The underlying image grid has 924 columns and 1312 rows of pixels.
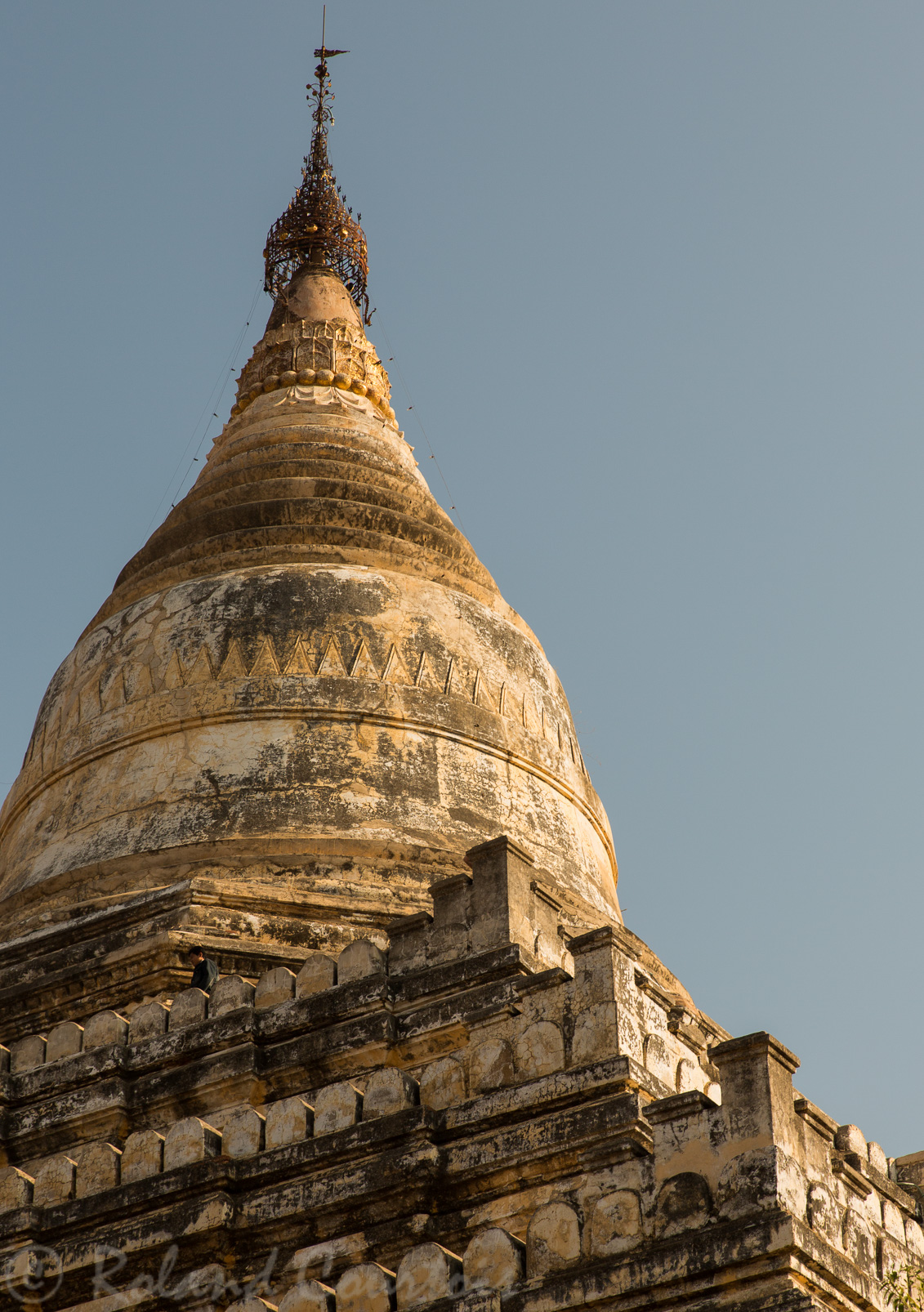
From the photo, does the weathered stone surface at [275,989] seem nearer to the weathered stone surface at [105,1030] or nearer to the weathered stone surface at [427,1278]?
the weathered stone surface at [105,1030]

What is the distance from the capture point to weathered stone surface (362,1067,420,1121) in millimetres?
12422

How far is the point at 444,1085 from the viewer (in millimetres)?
12469

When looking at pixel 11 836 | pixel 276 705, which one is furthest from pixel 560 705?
pixel 11 836

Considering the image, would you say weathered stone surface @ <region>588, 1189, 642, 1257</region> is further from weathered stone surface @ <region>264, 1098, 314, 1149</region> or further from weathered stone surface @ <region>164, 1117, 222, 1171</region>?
weathered stone surface @ <region>164, 1117, 222, 1171</region>

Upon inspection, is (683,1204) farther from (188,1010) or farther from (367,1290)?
(188,1010)

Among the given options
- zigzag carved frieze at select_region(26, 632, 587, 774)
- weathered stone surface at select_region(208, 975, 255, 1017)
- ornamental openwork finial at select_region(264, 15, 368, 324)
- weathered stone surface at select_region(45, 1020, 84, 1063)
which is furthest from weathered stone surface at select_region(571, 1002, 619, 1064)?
ornamental openwork finial at select_region(264, 15, 368, 324)

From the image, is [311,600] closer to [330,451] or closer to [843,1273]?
[330,451]

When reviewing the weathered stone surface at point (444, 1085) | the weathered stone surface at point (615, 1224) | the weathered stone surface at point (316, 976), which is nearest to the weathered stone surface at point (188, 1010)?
the weathered stone surface at point (316, 976)

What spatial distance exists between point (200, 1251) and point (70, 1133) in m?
2.16

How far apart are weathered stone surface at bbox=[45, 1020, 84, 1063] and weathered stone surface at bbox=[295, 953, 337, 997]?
5.61ft

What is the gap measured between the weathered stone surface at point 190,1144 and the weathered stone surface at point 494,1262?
8.32 feet

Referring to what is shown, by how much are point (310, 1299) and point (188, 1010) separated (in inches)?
146

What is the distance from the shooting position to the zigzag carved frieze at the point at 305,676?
18.3 metres

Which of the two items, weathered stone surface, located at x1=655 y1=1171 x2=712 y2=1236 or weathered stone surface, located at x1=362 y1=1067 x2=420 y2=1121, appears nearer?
weathered stone surface, located at x1=655 y1=1171 x2=712 y2=1236
